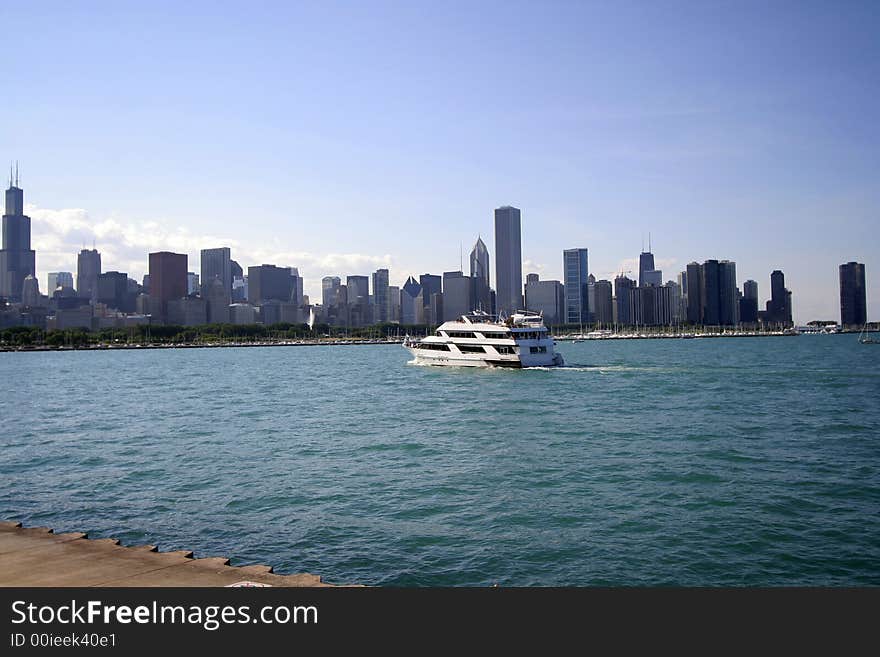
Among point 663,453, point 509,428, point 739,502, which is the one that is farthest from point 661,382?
point 739,502

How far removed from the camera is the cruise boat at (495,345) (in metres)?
80.9

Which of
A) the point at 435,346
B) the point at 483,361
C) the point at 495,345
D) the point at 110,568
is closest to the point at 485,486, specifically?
the point at 110,568

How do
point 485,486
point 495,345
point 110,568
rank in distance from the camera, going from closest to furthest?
1. point 110,568
2. point 485,486
3. point 495,345

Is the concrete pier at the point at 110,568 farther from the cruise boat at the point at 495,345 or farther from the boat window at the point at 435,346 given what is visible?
the boat window at the point at 435,346

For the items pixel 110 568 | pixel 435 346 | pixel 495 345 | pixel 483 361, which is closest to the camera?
pixel 110 568

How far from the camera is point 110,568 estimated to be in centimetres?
1220

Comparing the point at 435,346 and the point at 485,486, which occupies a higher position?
the point at 435,346

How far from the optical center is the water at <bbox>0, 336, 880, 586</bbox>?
55.1ft

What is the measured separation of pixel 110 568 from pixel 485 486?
15.0 meters

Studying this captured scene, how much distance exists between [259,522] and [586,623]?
14189mm

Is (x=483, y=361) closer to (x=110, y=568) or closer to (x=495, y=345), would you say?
(x=495, y=345)

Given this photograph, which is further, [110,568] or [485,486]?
[485,486]

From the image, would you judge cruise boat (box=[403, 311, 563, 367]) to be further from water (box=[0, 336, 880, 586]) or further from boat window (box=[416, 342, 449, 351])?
water (box=[0, 336, 880, 586])

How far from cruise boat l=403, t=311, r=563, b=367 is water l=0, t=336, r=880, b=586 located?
25814mm
